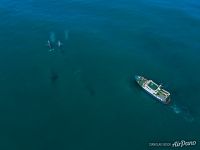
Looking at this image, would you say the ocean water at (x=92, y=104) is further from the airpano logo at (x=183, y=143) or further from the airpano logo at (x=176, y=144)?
the airpano logo at (x=183, y=143)

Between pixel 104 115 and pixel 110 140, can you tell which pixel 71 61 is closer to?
pixel 104 115

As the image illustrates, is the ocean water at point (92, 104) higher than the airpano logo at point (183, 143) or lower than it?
higher

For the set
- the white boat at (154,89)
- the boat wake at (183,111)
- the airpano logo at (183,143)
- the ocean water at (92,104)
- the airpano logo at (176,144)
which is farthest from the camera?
the white boat at (154,89)

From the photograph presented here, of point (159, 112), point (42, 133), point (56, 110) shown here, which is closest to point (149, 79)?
point (159, 112)

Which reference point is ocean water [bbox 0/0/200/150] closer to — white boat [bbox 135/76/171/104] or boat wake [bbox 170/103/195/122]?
boat wake [bbox 170/103/195/122]

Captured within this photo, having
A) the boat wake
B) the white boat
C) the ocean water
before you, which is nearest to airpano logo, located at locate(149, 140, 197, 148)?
the ocean water

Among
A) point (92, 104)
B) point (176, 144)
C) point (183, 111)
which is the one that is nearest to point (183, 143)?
point (176, 144)

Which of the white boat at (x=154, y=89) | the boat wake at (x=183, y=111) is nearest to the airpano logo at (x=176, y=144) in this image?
the boat wake at (x=183, y=111)

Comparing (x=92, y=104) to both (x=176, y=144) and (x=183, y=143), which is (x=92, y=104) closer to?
(x=176, y=144)
